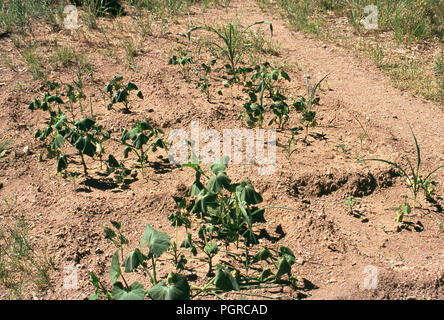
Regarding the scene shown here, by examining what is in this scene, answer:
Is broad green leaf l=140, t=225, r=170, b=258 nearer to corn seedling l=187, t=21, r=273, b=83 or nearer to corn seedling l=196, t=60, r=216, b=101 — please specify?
corn seedling l=196, t=60, r=216, b=101

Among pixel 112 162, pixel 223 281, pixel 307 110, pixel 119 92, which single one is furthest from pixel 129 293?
pixel 307 110

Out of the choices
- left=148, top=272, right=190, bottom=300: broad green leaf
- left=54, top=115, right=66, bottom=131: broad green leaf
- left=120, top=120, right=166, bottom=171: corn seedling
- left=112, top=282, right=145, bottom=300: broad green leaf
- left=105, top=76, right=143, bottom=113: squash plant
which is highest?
left=105, top=76, right=143, bottom=113: squash plant

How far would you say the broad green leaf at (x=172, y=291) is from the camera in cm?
218

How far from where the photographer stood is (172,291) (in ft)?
7.17

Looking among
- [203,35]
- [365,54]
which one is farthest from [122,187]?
[365,54]

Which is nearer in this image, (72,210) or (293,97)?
(72,210)

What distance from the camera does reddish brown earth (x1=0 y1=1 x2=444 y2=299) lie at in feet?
8.75

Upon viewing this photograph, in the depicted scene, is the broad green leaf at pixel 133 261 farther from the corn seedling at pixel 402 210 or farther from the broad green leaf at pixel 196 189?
the corn seedling at pixel 402 210

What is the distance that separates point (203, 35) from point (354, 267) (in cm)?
332

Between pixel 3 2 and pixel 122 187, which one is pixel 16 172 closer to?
pixel 122 187

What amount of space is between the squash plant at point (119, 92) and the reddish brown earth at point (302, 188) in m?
0.10

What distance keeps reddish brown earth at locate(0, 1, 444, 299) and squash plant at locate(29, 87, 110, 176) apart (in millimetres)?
133

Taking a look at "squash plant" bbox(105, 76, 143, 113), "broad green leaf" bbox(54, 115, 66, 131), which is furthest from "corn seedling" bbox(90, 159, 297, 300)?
"squash plant" bbox(105, 76, 143, 113)

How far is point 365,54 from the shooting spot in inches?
190
